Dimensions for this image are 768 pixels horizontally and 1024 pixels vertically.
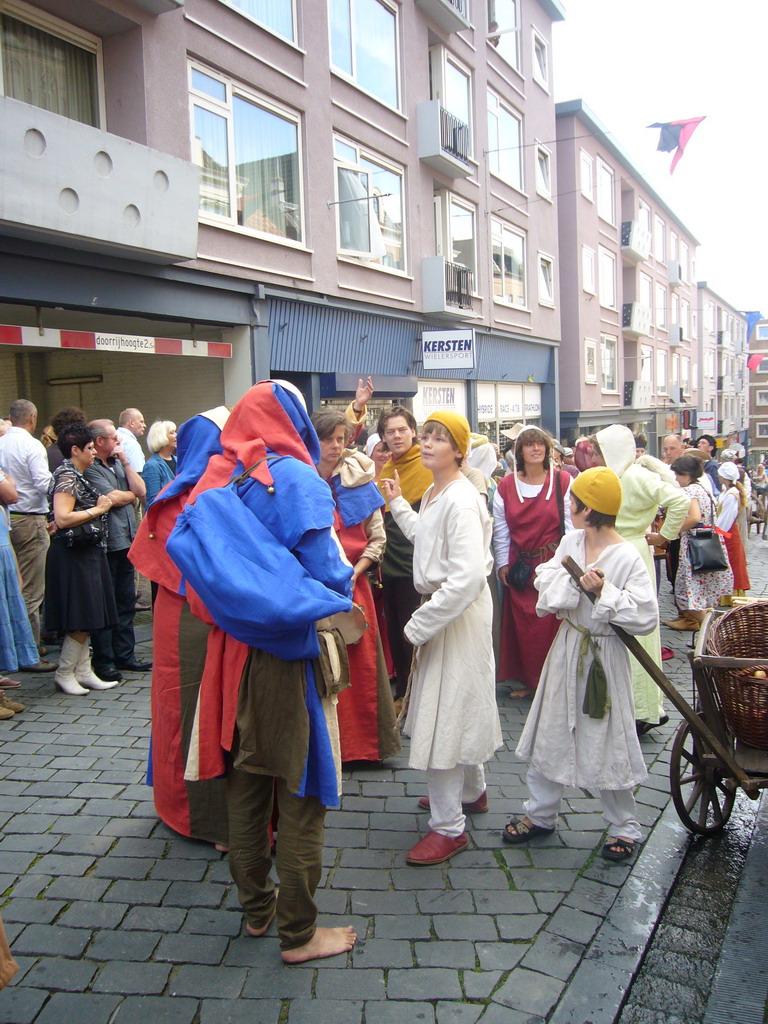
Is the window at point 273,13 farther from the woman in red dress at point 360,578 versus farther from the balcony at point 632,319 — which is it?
the balcony at point 632,319

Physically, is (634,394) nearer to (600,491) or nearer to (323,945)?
(600,491)

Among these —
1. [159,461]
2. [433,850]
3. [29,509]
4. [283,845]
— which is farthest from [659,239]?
[283,845]

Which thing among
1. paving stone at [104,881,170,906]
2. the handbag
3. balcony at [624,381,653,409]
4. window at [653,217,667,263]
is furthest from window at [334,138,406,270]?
window at [653,217,667,263]

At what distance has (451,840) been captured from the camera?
3.53 meters

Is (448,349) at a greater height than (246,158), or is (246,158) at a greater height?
(246,158)

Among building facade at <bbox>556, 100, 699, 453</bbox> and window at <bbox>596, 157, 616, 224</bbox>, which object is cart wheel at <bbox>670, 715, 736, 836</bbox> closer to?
building facade at <bbox>556, 100, 699, 453</bbox>

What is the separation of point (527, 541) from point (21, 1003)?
4.12 metres

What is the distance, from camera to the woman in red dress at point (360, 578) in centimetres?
440

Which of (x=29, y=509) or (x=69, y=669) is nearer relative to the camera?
(x=69, y=669)

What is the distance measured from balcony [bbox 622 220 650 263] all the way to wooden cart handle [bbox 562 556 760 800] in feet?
106

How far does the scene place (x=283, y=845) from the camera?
2.75 meters

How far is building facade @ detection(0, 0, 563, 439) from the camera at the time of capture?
9.12 metres

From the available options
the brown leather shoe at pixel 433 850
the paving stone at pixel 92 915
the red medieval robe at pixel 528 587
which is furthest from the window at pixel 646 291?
the paving stone at pixel 92 915

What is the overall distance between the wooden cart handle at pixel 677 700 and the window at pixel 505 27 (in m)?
20.8
